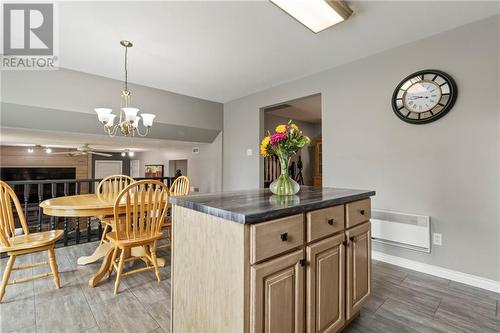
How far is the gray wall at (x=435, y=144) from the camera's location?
85.4 inches

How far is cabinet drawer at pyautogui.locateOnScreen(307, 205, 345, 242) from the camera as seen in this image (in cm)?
126

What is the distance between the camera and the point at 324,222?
4.43 ft

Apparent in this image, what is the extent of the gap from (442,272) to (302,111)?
387cm

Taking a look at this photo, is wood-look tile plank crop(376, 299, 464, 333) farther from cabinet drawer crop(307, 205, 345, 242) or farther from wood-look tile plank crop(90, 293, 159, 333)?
wood-look tile plank crop(90, 293, 159, 333)

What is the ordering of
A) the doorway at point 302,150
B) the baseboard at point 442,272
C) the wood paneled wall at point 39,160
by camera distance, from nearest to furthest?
1. the baseboard at point 442,272
2. the doorway at point 302,150
3. the wood paneled wall at point 39,160

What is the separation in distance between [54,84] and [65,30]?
119 centimetres

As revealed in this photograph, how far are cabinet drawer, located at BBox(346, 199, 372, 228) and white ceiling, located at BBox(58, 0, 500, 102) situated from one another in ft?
5.58

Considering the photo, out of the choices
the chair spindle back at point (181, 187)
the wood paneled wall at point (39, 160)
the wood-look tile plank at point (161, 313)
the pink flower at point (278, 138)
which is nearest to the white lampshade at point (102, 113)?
the chair spindle back at point (181, 187)

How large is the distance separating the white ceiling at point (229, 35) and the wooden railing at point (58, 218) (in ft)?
5.56

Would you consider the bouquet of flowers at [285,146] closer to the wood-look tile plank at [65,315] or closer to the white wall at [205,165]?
the wood-look tile plank at [65,315]

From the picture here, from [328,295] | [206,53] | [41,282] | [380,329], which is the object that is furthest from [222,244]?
[206,53]

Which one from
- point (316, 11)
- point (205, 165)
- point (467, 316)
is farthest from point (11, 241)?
point (467, 316)

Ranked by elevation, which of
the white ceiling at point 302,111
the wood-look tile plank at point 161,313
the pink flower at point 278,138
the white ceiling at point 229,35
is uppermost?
the white ceiling at point 229,35

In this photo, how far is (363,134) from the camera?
2.98 metres
